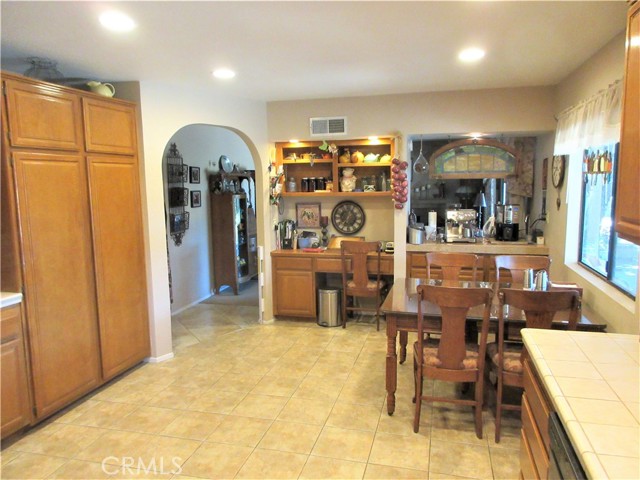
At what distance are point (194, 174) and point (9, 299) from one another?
138 inches

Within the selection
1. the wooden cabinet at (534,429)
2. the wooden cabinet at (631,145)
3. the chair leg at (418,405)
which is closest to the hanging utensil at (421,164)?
the chair leg at (418,405)

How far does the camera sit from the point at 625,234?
1720 mm

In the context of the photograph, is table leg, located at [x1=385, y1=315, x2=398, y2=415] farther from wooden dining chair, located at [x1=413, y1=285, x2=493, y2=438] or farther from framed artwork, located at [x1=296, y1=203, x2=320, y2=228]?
framed artwork, located at [x1=296, y1=203, x2=320, y2=228]

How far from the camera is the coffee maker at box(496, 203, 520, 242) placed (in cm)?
470

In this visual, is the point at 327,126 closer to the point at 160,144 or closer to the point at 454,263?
the point at 160,144

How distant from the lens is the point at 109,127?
333cm

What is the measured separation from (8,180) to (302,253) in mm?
2869

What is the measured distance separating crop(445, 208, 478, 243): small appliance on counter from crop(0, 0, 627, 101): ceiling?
63.2 inches

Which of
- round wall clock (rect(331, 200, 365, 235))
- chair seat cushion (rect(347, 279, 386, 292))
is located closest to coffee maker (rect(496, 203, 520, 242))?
chair seat cushion (rect(347, 279, 386, 292))

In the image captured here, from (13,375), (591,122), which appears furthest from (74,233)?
(591,122)

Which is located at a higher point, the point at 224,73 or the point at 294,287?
the point at 224,73

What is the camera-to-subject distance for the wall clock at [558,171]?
3.83 m

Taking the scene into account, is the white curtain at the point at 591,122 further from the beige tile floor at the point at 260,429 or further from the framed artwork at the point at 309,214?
the framed artwork at the point at 309,214

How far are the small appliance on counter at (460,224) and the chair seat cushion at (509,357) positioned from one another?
207 centimetres
